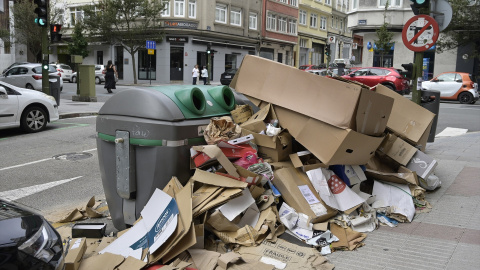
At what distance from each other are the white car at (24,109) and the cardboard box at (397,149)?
9.20 metres

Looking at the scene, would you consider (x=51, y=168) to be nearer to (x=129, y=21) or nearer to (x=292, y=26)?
(x=129, y=21)

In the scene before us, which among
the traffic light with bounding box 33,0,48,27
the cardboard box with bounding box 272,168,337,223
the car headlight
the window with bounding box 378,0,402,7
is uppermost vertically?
the window with bounding box 378,0,402,7

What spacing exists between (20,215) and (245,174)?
6.65 ft

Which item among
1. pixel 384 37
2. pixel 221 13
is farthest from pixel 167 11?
pixel 384 37

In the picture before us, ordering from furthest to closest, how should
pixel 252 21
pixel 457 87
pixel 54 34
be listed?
pixel 252 21 → pixel 457 87 → pixel 54 34

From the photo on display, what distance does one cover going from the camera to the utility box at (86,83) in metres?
19.7

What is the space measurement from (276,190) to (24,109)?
9253mm

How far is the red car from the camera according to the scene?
2448 centimetres

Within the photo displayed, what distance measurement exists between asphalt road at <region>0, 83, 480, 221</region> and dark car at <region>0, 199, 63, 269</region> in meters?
2.46

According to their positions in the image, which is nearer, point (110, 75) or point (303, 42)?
point (110, 75)

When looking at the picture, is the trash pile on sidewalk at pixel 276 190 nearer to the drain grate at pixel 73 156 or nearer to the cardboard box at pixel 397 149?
the cardboard box at pixel 397 149

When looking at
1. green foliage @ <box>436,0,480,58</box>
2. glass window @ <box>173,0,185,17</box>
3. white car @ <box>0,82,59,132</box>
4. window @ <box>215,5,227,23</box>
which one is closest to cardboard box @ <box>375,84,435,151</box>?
white car @ <box>0,82,59,132</box>

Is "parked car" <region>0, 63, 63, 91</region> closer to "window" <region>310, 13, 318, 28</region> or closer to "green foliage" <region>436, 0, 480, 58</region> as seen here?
"green foliage" <region>436, 0, 480, 58</region>

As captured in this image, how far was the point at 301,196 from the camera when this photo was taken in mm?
4641
